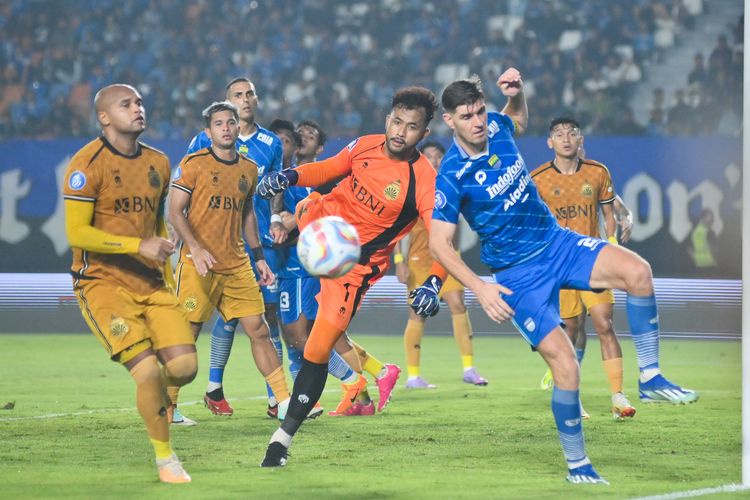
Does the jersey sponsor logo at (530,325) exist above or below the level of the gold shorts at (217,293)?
above

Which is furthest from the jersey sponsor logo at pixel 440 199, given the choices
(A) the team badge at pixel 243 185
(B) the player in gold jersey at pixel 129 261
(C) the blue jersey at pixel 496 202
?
(A) the team badge at pixel 243 185

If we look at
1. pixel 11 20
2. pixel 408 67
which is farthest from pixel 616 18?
pixel 11 20

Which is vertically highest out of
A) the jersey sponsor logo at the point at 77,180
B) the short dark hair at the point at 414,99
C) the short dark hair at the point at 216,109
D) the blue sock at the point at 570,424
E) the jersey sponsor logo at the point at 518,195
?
the short dark hair at the point at 414,99

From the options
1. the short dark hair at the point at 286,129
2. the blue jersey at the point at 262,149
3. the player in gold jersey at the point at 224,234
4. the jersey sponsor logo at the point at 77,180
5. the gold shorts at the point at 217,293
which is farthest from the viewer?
the short dark hair at the point at 286,129

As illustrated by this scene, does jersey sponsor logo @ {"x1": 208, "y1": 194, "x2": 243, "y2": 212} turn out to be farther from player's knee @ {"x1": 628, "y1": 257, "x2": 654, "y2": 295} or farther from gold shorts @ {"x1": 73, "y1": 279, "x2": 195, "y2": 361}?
player's knee @ {"x1": 628, "y1": 257, "x2": 654, "y2": 295}

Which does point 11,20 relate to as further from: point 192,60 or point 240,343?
point 240,343

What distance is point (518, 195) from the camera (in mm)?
6176

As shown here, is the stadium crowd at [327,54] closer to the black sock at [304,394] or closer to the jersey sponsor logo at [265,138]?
the jersey sponsor logo at [265,138]

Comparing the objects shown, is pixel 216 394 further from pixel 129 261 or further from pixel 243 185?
pixel 129 261

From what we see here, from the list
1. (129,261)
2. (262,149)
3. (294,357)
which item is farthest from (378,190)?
(294,357)

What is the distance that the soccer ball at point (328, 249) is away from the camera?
597cm

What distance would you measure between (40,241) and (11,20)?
5093 millimetres

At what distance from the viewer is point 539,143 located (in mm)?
16812

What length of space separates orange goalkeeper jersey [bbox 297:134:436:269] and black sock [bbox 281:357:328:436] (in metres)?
0.81
